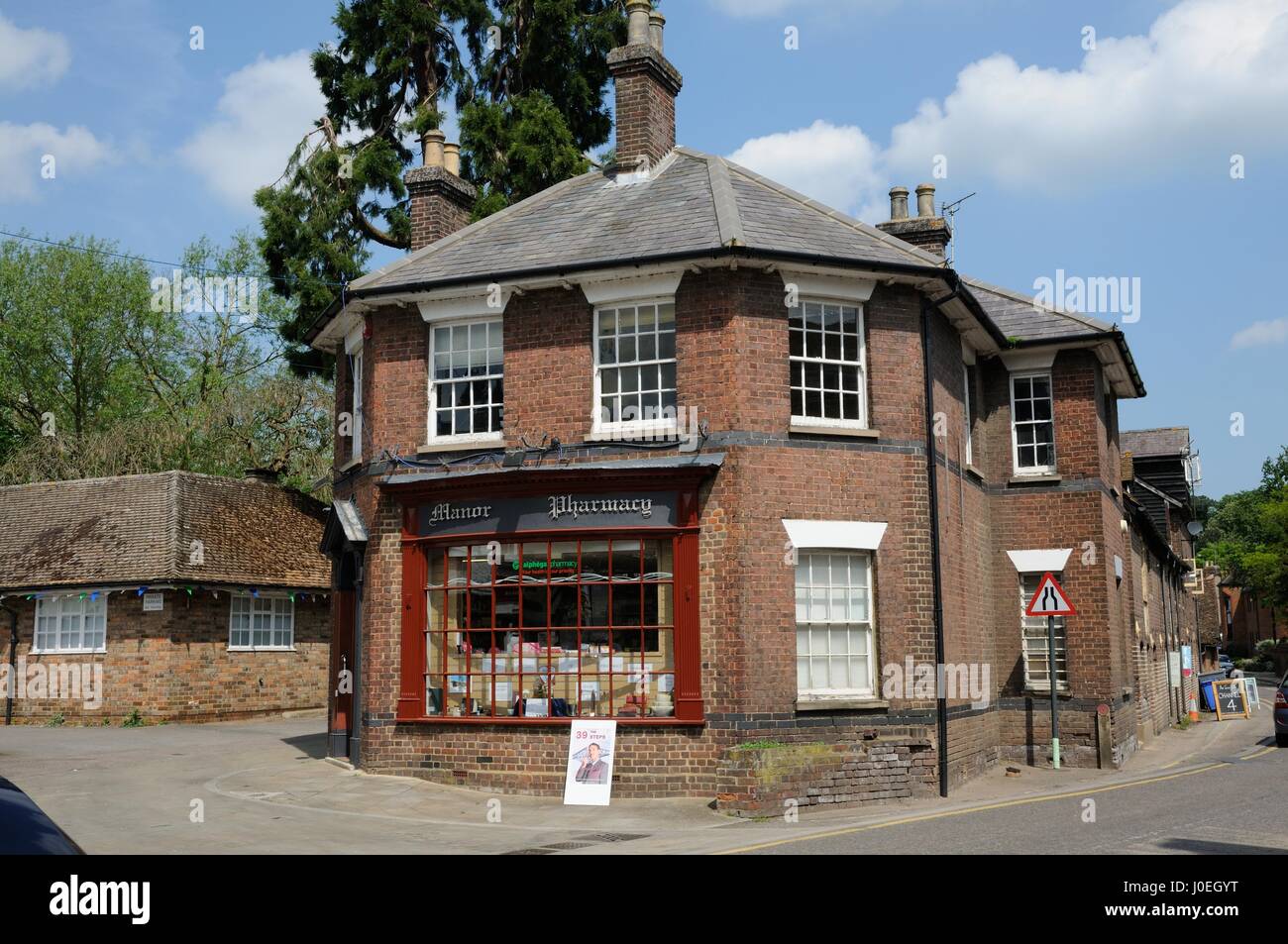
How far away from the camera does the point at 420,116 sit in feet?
96.8

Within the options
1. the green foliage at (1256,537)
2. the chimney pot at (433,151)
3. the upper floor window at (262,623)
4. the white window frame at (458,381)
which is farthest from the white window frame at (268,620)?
the green foliage at (1256,537)

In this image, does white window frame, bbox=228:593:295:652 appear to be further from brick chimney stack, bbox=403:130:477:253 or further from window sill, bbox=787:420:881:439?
window sill, bbox=787:420:881:439

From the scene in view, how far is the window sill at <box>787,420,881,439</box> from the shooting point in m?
14.7

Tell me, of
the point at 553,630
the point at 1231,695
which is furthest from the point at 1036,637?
the point at 1231,695

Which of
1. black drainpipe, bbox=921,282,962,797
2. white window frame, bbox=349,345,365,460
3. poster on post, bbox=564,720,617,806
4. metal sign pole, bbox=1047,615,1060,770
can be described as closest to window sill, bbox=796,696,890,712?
black drainpipe, bbox=921,282,962,797

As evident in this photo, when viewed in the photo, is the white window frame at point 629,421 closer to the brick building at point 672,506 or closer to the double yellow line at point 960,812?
the brick building at point 672,506

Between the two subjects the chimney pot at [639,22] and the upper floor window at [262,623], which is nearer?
the chimney pot at [639,22]

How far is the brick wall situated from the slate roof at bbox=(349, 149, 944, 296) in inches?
483

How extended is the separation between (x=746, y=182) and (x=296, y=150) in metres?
17.1

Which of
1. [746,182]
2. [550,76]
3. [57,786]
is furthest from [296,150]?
[57,786]

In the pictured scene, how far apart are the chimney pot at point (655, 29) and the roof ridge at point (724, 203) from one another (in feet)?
7.43

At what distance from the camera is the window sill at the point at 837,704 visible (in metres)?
14.1

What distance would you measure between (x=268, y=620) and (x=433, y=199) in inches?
494

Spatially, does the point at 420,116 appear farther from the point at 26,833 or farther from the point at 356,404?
the point at 26,833
